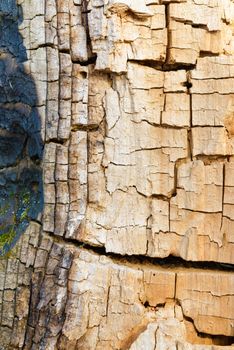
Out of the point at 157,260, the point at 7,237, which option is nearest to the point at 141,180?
the point at 157,260

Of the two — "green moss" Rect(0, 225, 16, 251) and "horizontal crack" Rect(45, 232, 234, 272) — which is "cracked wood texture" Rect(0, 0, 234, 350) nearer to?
"horizontal crack" Rect(45, 232, 234, 272)

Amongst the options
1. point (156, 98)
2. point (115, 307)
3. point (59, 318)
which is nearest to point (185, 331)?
point (115, 307)

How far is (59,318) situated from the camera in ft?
7.24

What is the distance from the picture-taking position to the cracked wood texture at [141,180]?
2158 mm

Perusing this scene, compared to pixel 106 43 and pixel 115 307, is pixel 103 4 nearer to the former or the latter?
pixel 106 43

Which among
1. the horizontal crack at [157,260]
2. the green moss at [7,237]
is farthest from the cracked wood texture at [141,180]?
the green moss at [7,237]

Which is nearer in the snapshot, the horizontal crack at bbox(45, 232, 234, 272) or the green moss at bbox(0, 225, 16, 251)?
the horizontal crack at bbox(45, 232, 234, 272)

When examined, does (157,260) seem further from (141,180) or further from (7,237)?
(7,237)

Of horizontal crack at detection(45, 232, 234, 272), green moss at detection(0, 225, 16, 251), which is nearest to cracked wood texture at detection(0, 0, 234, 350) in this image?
horizontal crack at detection(45, 232, 234, 272)

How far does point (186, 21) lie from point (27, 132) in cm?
76

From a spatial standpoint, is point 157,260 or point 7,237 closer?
point 157,260

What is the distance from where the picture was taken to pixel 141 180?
7.22 feet

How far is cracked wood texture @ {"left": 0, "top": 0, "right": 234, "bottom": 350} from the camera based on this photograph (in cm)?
216

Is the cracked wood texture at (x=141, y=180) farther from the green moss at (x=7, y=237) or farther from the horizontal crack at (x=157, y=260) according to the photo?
the green moss at (x=7, y=237)
